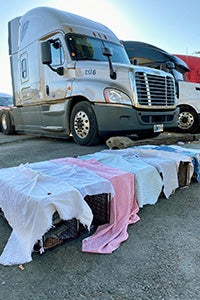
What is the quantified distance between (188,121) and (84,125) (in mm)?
3964

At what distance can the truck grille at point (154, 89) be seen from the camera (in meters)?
5.02

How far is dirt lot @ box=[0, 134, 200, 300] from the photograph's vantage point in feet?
4.68

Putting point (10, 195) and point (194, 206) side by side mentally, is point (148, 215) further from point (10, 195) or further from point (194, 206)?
point (10, 195)

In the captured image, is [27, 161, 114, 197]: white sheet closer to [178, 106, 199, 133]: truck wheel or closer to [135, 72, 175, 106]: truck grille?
[135, 72, 175, 106]: truck grille

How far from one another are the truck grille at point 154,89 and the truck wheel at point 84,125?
1.03 metres

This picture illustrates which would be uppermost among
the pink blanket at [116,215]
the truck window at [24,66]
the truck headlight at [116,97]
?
the truck window at [24,66]

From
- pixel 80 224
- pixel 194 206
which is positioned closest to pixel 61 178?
pixel 80 224

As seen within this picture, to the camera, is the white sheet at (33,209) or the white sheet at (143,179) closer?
the white sheet at (33,209)

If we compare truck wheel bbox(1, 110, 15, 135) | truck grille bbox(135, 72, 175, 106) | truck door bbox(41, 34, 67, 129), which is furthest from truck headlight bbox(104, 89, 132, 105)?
truck wheel bbox(1, 110, 15, 135)

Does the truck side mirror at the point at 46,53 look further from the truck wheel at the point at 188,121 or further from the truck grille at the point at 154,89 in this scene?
the truck wheel at the point at 188,121

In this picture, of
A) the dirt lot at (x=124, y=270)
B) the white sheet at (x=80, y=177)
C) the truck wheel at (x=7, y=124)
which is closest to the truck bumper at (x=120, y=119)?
the white sheet at (x=80, y=177)

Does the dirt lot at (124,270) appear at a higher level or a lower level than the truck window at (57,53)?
lower

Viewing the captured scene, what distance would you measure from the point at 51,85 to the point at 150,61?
3.90 meters

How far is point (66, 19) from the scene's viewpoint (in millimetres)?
5613
